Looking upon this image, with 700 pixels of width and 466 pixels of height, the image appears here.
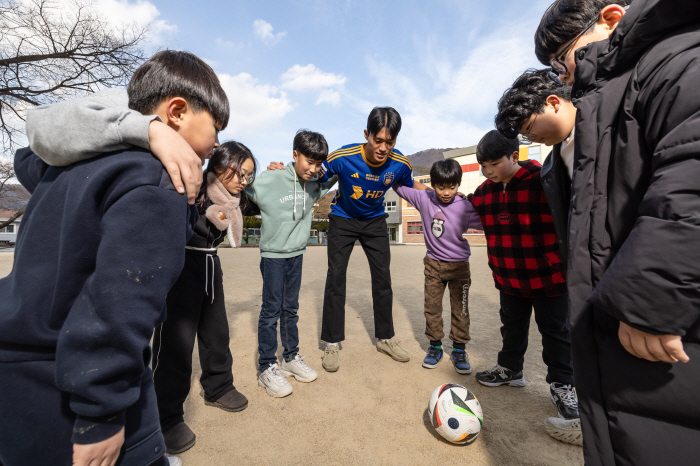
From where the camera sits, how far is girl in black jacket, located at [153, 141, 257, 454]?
2080mm

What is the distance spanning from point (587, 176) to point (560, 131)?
91 cm

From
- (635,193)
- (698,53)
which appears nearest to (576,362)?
(635,193)

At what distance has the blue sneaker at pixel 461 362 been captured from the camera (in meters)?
3.07

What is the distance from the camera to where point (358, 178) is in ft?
11.4

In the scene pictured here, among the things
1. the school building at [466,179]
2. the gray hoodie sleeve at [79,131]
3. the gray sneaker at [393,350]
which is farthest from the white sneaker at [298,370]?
the school building at [466,179]

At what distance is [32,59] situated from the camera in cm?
767

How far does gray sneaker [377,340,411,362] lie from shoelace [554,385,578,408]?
52.6 inches

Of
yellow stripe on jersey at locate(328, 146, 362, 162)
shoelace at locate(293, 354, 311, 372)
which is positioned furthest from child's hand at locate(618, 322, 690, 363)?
yellow stripe on jersey at locate(328, 146, 362, 162)

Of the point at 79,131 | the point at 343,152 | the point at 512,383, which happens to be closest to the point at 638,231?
the point at 79,131

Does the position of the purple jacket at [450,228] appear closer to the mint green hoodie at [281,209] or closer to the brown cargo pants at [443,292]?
the brown cargo pants at [443,292]

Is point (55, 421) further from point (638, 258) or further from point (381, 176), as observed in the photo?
point (381, 176)

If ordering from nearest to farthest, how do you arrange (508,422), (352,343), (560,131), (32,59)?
(560,131) → (508,422) → (352,343) → (32,59)

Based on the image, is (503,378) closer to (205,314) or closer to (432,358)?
(432,358)

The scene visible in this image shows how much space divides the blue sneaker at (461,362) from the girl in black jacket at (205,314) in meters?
1.91
